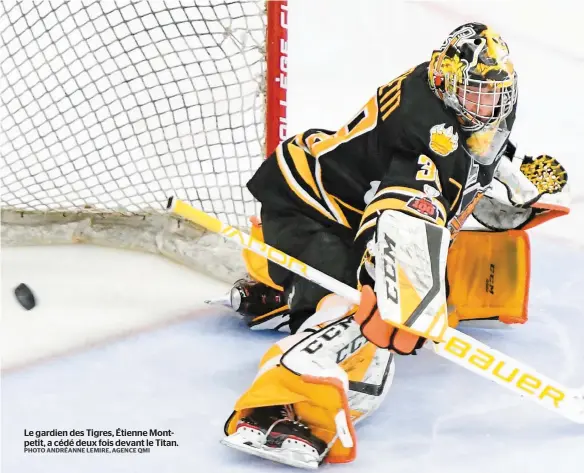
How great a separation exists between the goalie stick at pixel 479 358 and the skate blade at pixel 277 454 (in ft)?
0.97

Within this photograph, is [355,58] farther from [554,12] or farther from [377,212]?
[377,212]

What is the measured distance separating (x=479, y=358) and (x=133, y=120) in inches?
55.2

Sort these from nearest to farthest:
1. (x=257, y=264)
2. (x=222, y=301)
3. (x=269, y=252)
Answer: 1. (x=269, y=252)
2. (x=257, y=264)
3. (x=222, y=301)

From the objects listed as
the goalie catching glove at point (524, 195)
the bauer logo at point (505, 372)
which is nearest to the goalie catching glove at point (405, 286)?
the bauer logo at point (505, 372)

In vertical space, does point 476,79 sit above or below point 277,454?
above

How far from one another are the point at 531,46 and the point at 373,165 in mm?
1999

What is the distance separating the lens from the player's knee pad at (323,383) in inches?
55.9

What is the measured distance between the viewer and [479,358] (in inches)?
57.0

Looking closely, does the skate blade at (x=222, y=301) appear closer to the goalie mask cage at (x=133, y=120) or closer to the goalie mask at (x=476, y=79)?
the goalie mask cage at (x=133, y=120)

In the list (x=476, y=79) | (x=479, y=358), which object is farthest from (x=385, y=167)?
(x=479, y=358)

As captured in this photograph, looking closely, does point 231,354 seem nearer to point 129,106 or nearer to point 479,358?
point 479,358

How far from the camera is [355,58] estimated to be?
3.23 m

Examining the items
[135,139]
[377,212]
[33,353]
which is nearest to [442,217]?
[377,212]

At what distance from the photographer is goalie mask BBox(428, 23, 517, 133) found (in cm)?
143
